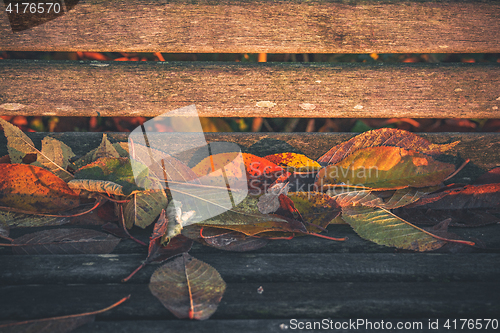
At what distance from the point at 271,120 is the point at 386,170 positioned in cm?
51

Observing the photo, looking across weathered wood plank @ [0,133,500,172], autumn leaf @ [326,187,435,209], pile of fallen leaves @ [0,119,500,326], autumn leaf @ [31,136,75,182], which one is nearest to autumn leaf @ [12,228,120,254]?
pile of fallen leaves @ [0,119,500,326]

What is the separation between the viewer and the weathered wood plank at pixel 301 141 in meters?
1.06

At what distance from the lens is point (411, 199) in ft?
2.58

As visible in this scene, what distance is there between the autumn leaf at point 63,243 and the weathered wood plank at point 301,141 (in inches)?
18.0

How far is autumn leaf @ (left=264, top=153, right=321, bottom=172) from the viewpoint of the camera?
92 cm

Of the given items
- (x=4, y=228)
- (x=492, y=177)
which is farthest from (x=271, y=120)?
(x=4, y=228)

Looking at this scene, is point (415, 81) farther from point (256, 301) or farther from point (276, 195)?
point (256, 301)

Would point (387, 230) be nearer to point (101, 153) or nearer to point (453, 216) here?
point (453, 216)

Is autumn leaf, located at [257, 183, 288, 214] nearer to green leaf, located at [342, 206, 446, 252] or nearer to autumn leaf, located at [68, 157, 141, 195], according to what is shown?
green leaf, located at [342, 206, 446, 252]

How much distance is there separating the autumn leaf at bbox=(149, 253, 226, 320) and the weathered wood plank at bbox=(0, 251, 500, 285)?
28 millimetres

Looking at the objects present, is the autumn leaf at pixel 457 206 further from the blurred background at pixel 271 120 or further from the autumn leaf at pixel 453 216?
the blurred background at pixel 271 120

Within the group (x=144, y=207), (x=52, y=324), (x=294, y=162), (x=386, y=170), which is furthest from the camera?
(x=294, y=162)

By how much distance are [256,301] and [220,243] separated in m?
0.18

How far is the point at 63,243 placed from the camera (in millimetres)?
677
